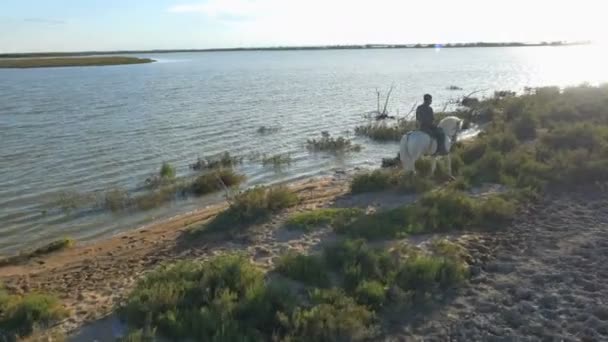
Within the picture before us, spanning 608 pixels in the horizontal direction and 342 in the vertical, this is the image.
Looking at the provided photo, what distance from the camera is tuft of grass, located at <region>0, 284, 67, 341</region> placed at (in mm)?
6805

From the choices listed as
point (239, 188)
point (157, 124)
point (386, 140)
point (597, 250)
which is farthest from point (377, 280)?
point (157, 124)

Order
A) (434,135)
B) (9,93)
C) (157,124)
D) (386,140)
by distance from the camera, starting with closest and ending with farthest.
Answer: (434,135) → (386,140) → (157,124) → (9,93)

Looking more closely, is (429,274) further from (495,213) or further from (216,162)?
(216,162)

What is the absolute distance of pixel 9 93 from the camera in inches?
1970

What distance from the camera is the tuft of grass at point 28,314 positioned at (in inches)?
268

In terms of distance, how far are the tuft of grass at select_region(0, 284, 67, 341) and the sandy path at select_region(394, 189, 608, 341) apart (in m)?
4.42

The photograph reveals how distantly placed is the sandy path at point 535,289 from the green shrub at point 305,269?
1.58 meters

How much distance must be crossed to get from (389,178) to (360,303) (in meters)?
7.29

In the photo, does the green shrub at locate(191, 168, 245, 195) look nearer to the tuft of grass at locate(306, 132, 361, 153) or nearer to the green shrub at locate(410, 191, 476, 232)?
the tuft of grass at locate(306, 132, 361, 153)

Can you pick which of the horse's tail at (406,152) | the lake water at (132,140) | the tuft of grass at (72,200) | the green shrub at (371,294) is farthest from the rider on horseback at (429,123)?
the tuft of grass at (72,200)

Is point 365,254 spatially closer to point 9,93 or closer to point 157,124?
point 157,124

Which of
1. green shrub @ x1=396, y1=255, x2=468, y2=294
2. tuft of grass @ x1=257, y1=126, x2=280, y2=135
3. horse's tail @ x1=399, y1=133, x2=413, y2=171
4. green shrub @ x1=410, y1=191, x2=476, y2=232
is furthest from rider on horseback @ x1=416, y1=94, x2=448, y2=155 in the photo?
tuft of grass @ x1=257, y1=126, x2=280, y2=135

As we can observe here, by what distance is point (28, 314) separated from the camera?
22.8 feet

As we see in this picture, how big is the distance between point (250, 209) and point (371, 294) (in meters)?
5.21
